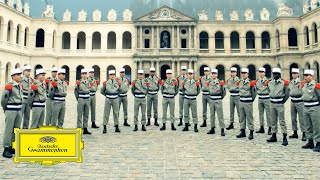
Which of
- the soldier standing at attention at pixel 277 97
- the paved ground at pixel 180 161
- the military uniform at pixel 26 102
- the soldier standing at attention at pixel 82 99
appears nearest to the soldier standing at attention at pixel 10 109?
the paved ground at pixel 180 161

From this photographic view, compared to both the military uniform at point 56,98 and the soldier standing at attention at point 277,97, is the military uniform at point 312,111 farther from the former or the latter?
the military uniform at point 56,98

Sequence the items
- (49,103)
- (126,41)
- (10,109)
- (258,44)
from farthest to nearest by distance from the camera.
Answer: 1. (126,41)
2. (258,44)
3. (49,103)
4. (10,109)

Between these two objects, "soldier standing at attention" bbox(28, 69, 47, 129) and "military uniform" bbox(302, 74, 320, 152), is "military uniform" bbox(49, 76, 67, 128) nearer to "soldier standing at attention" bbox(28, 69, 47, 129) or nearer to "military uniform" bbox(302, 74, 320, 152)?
"soldier standing at attention" bbox(28, 69, 47, 129)

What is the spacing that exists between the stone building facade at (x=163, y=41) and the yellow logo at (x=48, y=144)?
114 ft

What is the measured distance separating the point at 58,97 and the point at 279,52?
35.4 m

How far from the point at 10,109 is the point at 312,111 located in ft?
26.4

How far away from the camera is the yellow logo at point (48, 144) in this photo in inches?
175

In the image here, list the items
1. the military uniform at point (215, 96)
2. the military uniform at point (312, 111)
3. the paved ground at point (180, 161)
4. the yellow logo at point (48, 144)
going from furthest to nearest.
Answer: the military uniform at point (215, 96) → the military uniform at point (312, 111) → the paved ground at point (180, 161) → the yellow logo at point (48, 144)

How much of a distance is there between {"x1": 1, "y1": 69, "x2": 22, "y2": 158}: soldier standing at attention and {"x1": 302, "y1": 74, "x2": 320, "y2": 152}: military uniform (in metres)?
7.76

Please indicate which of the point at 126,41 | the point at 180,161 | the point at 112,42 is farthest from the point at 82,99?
the point at 112,42

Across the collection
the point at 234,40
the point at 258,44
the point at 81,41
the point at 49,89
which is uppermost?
the point at 81,41

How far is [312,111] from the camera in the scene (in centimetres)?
738

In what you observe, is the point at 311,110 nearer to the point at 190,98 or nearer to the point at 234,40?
the point at 190,98

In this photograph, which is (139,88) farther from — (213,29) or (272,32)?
(272,32)
